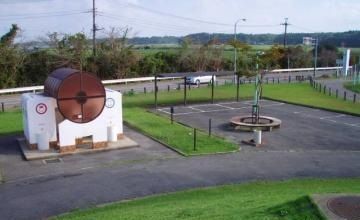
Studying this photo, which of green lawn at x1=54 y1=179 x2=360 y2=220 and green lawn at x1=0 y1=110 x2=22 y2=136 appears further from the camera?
green lawn at x1=0 y1=110 x2=22 y2=136

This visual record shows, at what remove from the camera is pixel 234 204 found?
1044 centimetres

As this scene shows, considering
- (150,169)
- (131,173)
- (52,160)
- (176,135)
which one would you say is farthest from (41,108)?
(176,135)

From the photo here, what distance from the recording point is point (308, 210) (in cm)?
848

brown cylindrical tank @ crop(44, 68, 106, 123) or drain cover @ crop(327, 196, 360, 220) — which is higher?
brown cylindrical tank @ crop(44, 68, 106, 123)

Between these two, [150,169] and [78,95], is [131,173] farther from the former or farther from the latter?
[78,95]

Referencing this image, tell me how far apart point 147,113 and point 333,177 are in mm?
15086

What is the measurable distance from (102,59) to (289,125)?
1290 inches

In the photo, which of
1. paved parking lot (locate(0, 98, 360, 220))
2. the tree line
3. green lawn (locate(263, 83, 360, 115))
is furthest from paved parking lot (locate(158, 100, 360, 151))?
the tree line

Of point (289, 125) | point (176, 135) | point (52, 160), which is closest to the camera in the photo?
point (52, 160)

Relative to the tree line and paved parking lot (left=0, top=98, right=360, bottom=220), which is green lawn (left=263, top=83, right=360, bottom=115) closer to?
the tree line

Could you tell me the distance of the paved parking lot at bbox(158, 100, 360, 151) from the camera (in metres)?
20.6

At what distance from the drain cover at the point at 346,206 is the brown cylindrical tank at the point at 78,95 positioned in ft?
41.4

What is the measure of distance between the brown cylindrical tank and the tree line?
46.0 ft

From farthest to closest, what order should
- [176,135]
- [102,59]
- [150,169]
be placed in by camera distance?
[102,59], [176,135], [150,169]
